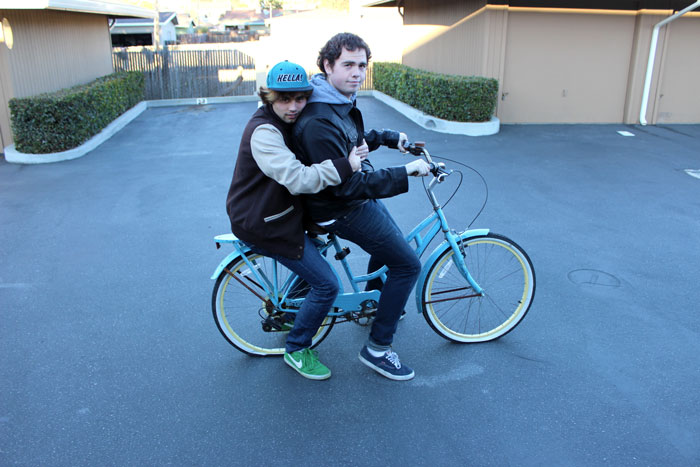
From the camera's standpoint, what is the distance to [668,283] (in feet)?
14.8

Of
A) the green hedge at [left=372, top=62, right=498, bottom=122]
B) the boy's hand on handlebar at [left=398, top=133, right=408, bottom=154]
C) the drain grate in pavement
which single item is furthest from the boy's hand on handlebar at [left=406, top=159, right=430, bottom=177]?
the green hedge at [left=372, top=62, right=498, bottom=122]

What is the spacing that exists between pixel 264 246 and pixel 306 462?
1110 mm

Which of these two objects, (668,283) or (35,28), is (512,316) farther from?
(35,28)

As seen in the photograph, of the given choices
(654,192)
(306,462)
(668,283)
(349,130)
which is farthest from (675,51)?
(306,462)

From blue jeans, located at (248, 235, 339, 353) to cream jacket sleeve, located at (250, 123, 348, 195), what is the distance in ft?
1.52

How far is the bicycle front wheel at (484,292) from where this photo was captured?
3502mm

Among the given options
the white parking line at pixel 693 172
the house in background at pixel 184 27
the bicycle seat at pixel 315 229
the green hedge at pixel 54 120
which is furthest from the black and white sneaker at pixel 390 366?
the house in background at pixel 184 27

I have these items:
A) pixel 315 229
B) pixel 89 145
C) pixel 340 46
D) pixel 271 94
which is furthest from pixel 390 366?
pixel 89 145

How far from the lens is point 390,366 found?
331cm

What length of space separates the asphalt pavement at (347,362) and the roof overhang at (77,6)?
12.2 ft

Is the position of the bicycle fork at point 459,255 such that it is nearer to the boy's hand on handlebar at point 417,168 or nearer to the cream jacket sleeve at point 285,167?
the boy's hand on handlebar at point 417,168

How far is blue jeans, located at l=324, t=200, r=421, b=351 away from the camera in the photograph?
120 inches

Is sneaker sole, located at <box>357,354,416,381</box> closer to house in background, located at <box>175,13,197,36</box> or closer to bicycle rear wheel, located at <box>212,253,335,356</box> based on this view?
bicycle rear wheel, located at <box>212,253,335,356</box>

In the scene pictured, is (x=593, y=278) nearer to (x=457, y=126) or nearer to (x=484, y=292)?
(x=484, y=292)
